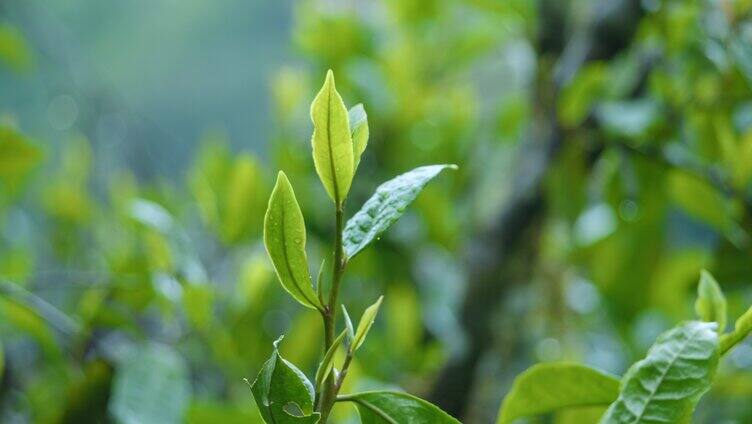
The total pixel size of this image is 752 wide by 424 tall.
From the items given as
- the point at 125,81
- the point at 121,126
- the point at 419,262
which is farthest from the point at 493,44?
the point at 125,81

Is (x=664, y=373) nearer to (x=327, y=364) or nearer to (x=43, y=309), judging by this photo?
(x=327, y=364)

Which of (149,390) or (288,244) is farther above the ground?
(288,244)

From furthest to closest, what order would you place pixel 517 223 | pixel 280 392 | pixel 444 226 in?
pixel 444 226 < pixel 517 223 < pixel 280 392

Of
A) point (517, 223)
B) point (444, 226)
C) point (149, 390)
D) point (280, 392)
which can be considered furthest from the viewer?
point (444, 226)

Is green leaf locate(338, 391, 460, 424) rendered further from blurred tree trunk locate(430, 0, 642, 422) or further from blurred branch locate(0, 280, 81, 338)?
blurred tree trunk locate(430, 0, 642, 422)

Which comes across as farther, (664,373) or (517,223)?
(517,223)

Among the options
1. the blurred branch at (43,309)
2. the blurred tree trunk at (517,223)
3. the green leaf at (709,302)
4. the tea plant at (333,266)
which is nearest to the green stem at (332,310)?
the tea plant at (333,266)

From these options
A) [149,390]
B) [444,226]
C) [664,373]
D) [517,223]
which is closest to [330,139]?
[664,373]
